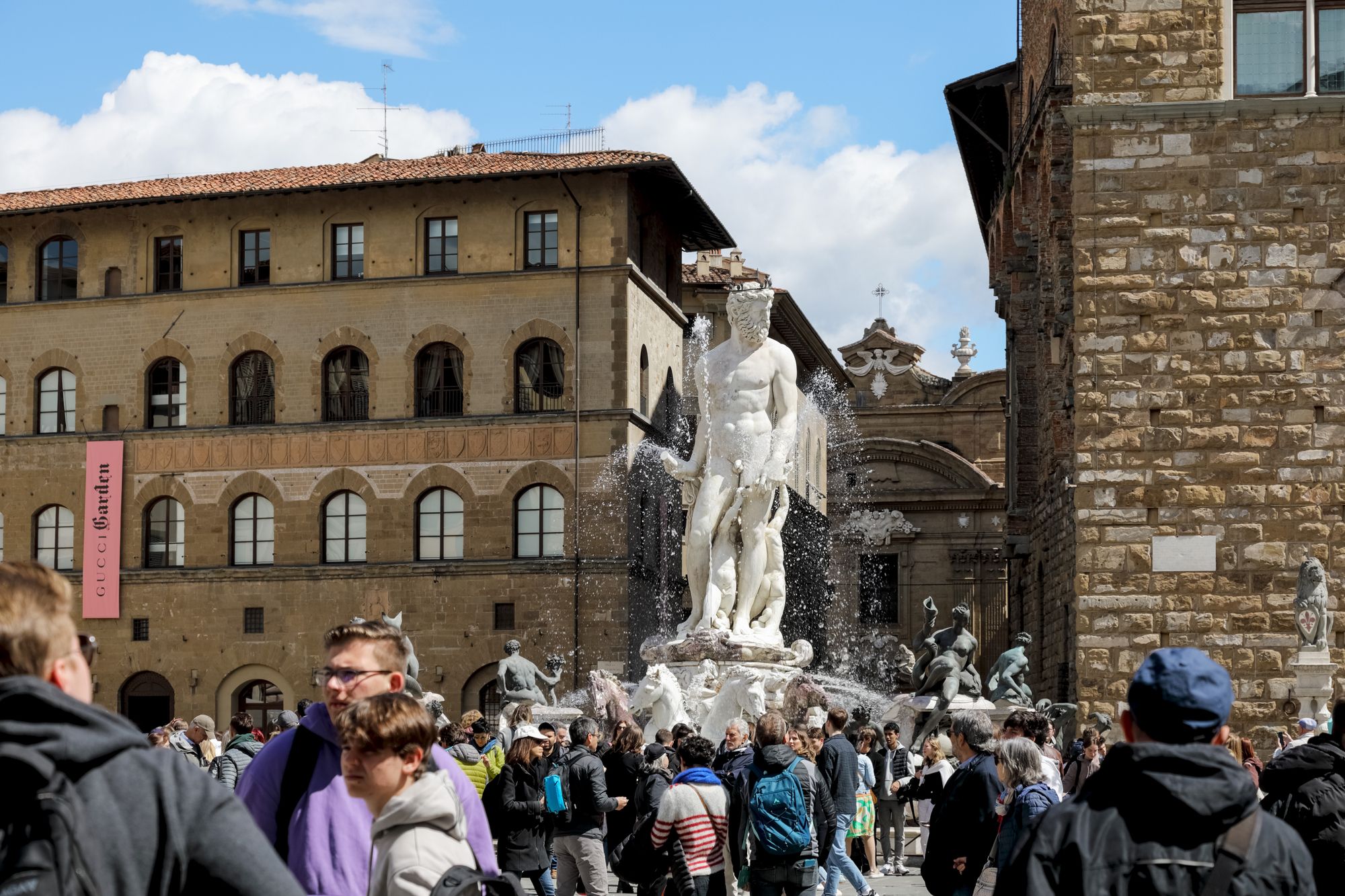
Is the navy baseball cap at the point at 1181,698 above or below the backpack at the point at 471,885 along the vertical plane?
above

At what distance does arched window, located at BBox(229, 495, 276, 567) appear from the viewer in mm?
40344

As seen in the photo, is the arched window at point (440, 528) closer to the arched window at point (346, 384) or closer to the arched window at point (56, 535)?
the arched window at point (346, 384)

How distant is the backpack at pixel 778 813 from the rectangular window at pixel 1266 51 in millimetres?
12858

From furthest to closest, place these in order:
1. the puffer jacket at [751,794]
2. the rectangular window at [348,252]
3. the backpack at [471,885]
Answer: the rectangular window at [348,252], the puffer jacket at [751,794], the backpack at [471,885]

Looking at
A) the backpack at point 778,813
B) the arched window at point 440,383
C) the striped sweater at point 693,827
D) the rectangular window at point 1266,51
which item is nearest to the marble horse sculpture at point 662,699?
the rectangular window at point 1266,51

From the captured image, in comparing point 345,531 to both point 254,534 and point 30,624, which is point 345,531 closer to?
point 254,534

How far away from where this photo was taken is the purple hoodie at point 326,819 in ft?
15.4

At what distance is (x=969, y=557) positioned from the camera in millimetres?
58781

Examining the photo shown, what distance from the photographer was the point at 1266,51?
20188 millimetres

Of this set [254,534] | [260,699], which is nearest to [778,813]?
[260,699]

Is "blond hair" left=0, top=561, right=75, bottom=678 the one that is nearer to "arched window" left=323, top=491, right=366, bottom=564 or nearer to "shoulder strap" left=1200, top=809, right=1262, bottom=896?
"shoulder strap" left=1200, top=809, right=1262, bottom=896

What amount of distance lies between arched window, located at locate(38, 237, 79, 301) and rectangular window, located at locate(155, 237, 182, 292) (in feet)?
5.82

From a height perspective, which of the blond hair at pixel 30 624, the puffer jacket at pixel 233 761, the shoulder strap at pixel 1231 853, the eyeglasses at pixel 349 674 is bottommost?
the puffer jacket at pixel 233 761

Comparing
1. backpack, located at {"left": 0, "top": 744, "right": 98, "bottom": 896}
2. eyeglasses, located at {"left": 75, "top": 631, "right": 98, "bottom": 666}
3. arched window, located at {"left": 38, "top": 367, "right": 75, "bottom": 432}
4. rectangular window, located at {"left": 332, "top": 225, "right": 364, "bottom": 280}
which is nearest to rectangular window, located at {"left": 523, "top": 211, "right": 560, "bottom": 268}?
rectangular window, located at {"left": 332, "top": 225, "right": 364, "bottom": 280}
